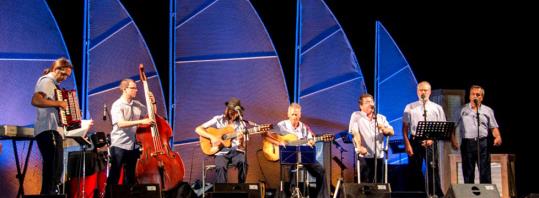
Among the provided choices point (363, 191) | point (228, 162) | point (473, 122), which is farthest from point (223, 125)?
point (473, 122)

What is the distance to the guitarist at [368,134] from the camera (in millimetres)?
10180

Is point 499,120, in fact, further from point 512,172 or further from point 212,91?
point 212,91

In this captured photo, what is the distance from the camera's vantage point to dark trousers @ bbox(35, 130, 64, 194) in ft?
24.9

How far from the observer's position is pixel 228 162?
33.9 ft

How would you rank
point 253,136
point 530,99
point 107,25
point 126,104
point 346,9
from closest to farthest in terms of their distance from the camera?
point 126,104 → point 107,25 → point 253,136 → point 530,99 → point 346,9

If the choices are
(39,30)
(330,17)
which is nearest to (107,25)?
(39,30)

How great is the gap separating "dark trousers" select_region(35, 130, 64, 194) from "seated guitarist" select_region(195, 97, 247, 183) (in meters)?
3.02

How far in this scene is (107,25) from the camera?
1055 centimetres

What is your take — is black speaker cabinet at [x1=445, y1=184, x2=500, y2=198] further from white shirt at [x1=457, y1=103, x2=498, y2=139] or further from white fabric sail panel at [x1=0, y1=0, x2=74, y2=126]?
white fabric sail panel at [x1=0, y1=0, x2=74, y2=126]

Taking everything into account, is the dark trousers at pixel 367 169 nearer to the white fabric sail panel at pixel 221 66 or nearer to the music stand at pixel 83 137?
the white fabric sail panel at pixel 221 66

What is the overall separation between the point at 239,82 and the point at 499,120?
5.62m

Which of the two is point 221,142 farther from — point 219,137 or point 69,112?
point 69,112

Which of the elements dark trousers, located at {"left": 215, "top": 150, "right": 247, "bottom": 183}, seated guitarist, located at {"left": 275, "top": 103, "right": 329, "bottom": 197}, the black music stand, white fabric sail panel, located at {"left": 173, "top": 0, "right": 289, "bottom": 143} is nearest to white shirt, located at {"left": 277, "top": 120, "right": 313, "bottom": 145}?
seated guitarist, located at {"left": 275, "top": 103, "right": 329, "bottom": 197}

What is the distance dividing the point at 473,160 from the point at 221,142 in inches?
153
